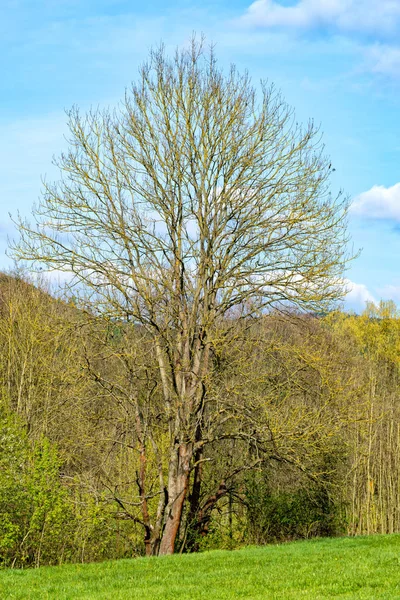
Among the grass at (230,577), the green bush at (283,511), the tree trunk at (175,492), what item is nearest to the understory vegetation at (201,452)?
the green bush at (283,511)

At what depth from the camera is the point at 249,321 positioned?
1459 centimetres

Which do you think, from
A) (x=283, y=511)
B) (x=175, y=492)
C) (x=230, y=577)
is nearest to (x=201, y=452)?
(x=175, y=492)

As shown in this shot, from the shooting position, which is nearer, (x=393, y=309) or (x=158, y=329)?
(x=158, y=329)

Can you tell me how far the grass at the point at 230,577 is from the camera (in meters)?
8.05

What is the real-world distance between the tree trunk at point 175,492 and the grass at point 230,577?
7.47 ft

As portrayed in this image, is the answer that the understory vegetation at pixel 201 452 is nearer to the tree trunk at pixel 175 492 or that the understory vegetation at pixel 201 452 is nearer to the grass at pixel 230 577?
the tree trunk at pixel 175 492

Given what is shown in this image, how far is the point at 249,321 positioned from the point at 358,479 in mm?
9814

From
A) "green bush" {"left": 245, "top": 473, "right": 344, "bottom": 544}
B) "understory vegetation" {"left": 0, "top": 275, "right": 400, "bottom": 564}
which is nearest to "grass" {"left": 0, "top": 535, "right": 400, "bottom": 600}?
"understory vegetation" {"left": 0, "top": 275, "right": 400, "bottom": 564}

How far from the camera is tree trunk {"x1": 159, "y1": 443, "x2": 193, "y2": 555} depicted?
1422cm

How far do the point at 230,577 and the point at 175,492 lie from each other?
199 inches

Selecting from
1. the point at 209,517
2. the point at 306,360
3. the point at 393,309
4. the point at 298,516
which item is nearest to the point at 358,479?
the point at 298,516

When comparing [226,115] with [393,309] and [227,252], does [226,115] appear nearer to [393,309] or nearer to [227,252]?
[227,252]

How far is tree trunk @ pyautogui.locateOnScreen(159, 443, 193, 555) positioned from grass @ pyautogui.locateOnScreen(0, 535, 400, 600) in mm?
2277

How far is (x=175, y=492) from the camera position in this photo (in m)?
14.3
